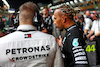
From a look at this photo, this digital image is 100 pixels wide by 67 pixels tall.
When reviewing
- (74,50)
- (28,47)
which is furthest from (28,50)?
(74,50)

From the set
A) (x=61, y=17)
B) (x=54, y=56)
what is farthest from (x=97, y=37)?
(x=54, y=56)

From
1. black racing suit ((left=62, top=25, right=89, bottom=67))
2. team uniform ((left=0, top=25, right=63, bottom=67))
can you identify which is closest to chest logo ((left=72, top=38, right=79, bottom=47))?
black racing suit ((left=62, top=25, right=89, bottom=67))

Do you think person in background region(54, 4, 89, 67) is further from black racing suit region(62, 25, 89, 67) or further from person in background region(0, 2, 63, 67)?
person in background region(0, 2, 63, 67)

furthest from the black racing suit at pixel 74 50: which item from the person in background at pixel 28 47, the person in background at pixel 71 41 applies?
the person in background at pixel 28 47

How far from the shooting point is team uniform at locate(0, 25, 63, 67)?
138cm

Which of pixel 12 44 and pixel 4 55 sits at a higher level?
pixel 12 44

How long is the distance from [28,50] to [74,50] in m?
0.57

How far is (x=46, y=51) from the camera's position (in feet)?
4.78

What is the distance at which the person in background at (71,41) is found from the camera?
5.32ft

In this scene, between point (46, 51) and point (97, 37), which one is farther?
point (97, 37)

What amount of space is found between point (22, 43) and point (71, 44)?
2.02ft

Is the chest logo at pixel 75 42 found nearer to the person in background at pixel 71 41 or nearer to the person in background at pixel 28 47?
the person in background at pixel 71 41

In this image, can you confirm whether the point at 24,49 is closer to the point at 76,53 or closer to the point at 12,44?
the point at 12,44

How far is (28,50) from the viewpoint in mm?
1414
